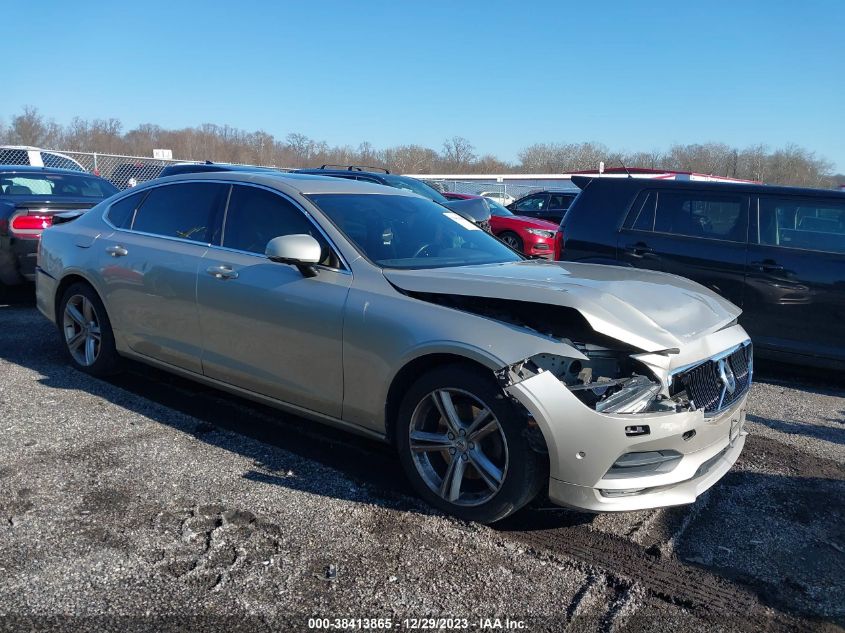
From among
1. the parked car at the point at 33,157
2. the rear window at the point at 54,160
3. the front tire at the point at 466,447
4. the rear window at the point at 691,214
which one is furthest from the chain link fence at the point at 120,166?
the front tire at the point at 466,447

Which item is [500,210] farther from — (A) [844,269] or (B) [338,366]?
(B) [338,366]

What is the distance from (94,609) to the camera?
9.01ft

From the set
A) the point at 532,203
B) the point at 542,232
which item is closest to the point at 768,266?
the point at 542,232

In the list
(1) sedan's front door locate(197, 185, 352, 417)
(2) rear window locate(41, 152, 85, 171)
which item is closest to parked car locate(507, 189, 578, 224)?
(2) rear window locate(41, 152, 85, 171)

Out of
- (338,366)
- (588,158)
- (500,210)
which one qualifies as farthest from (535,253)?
(588,158)

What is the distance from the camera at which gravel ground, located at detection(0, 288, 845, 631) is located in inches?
111

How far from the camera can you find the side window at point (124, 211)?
5.41 meters

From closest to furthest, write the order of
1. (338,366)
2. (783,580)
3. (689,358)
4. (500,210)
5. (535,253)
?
(783,580) < (689,358) < (338,366) < (535,253) < (500,210)

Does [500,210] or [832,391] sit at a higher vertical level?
[500,210]

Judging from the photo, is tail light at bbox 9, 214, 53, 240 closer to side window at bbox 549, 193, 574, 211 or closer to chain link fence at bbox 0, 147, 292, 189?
chain link fence at bbox 0, 147, 292, 189

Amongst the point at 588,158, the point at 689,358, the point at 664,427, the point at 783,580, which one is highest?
the point at 588,158

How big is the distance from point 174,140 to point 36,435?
62.7 m

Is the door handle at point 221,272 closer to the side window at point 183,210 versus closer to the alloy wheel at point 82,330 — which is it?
the side window at point 183,210

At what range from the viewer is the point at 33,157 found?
645 inches
